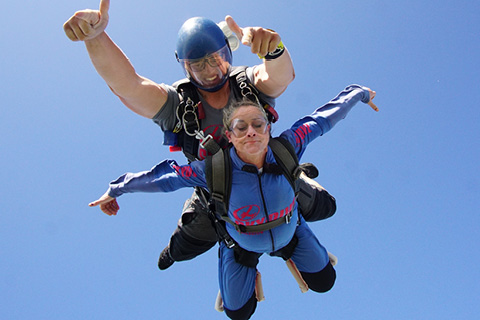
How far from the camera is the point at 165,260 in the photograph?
158 inches

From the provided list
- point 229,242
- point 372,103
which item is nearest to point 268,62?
point 372,103

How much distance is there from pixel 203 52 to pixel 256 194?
50.7 inches

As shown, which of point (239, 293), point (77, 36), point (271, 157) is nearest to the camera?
point (77, 36)

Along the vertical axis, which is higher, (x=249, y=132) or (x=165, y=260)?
(x=249, y=132)

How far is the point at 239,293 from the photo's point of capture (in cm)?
333

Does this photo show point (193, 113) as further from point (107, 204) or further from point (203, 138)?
point (107, 204)

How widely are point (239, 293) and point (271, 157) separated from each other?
1.56 metres

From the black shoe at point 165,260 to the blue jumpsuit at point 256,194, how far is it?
83 cm

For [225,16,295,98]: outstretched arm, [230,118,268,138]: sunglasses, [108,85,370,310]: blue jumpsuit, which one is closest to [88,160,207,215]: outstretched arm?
[108,85,370,310]: blue jumpsuit

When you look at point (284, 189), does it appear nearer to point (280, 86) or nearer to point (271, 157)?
point (271, 157)

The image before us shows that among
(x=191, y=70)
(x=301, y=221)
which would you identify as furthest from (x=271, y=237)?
(x=191, y=70)

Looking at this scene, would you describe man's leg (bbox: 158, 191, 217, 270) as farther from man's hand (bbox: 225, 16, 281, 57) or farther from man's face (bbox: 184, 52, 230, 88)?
man's hand (bbox: 225, 16, 281, 57)

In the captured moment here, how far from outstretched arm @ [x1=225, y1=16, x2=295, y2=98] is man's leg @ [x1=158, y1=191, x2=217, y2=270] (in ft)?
4.92

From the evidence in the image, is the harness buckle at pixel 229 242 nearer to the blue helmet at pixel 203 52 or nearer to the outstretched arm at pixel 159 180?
the outstretched arm at pixel 159 180
